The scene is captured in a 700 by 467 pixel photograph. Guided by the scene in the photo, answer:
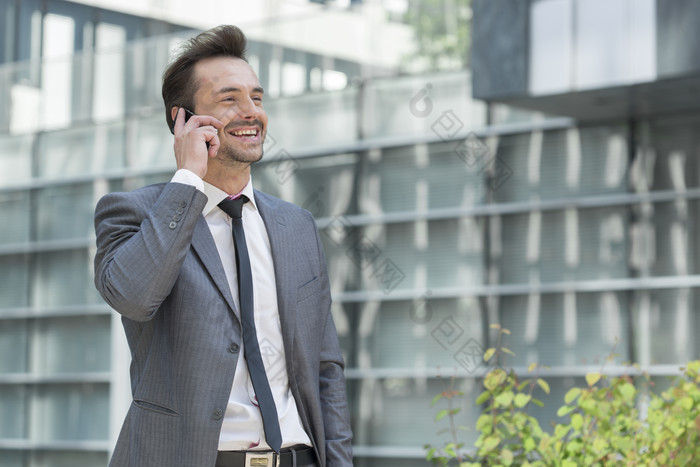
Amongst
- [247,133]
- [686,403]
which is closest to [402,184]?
[686,403]

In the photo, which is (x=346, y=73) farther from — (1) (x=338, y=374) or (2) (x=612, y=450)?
(1) (x=338, y=374)

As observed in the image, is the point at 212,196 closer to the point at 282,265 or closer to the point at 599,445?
the point at 282,265

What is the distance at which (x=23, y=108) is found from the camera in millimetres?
10773

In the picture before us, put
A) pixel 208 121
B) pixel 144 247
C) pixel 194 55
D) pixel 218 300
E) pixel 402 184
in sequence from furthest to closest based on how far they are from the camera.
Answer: pixel 402 184, pixel 194 55, pixel 208 121, pixel 218 300, pixel 144 247

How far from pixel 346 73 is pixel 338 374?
6.25 meters

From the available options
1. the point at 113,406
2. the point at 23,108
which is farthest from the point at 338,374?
the point at 23,108

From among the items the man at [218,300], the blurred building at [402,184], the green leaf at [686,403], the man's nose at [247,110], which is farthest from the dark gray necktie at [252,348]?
the blurred building at [402,184]

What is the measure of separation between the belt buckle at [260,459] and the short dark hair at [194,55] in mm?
901

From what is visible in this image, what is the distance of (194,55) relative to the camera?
9.18ft

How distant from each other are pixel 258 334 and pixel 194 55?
30.1 inches

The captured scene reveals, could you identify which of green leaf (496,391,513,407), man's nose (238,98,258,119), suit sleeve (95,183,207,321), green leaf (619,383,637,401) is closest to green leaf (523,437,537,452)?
green leaf (496,391,513,407)

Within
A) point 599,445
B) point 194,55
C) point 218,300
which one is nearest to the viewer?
point 218,300

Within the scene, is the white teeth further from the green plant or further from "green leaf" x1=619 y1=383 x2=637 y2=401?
"green leaf" x1=619 y1=383 x2=637 y2=401

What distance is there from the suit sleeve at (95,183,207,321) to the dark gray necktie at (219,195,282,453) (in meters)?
0.20
